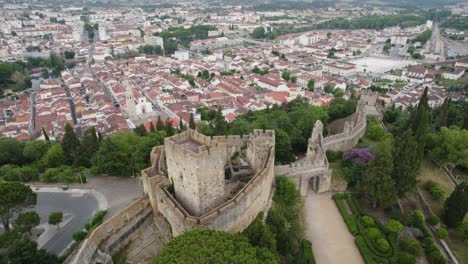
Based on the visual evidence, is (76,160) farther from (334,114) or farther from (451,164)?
(451,164)

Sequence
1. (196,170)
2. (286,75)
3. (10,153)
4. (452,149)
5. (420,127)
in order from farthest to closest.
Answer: (286,75)
(10,153)
(452,149)
(420,127)
(196,170)

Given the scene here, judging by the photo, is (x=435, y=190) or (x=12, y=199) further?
(x=435, y=190)

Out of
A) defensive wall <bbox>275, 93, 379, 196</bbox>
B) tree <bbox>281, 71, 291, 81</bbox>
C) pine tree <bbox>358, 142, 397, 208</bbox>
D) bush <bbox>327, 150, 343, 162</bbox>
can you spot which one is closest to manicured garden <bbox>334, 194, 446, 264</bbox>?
pine tree <bbox>358, 142, 397, 208</bbox>

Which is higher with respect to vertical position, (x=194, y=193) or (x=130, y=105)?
(x=194, y=193)

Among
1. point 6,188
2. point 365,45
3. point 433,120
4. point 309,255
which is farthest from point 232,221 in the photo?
point 365,45

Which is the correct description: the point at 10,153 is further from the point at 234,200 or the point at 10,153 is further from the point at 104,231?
the point at 234,200

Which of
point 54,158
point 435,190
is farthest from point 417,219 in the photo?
point 54,158
